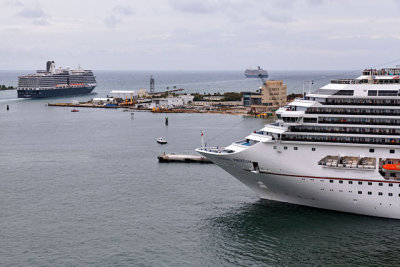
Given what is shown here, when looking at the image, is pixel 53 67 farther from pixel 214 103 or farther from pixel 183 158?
pixel 183 158

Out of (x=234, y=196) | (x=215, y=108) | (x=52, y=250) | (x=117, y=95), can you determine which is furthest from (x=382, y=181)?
(x=117, y=95)

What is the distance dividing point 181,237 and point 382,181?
12410mm

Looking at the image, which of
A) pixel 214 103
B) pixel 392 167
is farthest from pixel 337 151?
pixel 214 103

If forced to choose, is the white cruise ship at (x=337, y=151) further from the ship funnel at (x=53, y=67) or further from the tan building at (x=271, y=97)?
the ship funnel at (x=53, y=67)

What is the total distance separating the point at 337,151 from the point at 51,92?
5353 inches

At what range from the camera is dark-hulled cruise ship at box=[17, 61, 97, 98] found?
14889 cm

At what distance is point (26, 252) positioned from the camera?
26156mm

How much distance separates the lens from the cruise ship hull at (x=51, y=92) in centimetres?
14838

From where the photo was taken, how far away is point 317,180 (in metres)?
30.1

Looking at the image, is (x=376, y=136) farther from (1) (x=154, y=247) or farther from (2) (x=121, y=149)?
(2) (x=121, y=149)

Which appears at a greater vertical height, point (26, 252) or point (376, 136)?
point (376, 136)

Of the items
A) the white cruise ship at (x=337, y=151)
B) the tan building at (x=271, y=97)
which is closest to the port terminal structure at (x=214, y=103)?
the tan building at (x=271, y=97)

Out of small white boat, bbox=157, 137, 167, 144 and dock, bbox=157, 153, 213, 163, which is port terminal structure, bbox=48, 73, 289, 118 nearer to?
small white boat, bbox=157, 137, 167, 144

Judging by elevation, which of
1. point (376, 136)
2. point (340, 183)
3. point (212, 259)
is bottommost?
point (212, 259)
